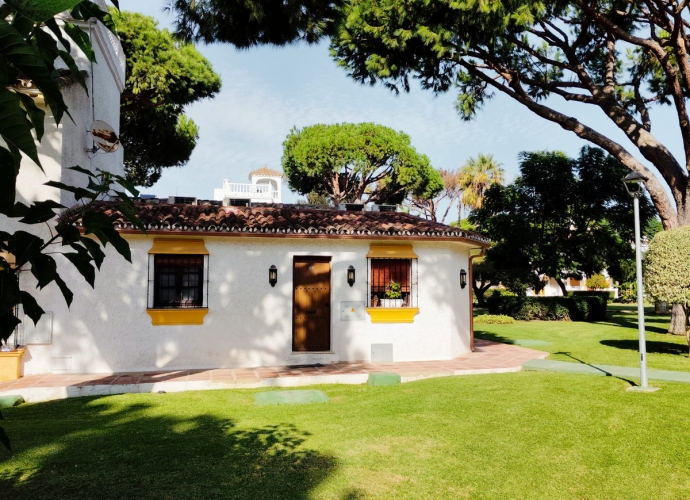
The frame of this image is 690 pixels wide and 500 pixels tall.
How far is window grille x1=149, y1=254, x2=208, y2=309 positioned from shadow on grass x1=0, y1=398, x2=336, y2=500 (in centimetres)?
388

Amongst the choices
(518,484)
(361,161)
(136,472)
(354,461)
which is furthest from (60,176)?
(361,161)

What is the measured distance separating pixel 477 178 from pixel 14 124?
139ft

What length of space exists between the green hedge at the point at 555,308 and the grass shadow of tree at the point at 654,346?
31.3ft

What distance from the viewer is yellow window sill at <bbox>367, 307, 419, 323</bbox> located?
11.9 meters

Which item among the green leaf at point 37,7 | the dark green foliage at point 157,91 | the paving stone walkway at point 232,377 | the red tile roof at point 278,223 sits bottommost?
the paving stone walkway at point 232,377

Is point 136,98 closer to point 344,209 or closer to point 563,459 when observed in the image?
point 344,209

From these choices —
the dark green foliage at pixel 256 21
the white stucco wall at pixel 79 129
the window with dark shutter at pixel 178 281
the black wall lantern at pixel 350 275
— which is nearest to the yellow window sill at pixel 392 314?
the black wall lantern at pixel 350 275

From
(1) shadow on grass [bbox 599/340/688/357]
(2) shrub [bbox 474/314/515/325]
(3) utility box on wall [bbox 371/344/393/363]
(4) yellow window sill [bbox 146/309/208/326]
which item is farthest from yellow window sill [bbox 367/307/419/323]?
(2) shrub [bbox 474/314/515/325]

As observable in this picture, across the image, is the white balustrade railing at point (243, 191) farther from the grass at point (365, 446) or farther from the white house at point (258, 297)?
the grass at point (365, 446)

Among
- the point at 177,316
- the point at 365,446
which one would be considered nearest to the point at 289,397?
the point at 365,446

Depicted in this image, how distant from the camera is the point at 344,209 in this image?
15242 millimetres

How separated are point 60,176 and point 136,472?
7.17 metres

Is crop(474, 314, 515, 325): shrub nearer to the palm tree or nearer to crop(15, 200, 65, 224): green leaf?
the palm tree

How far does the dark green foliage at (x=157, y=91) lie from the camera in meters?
20.2
